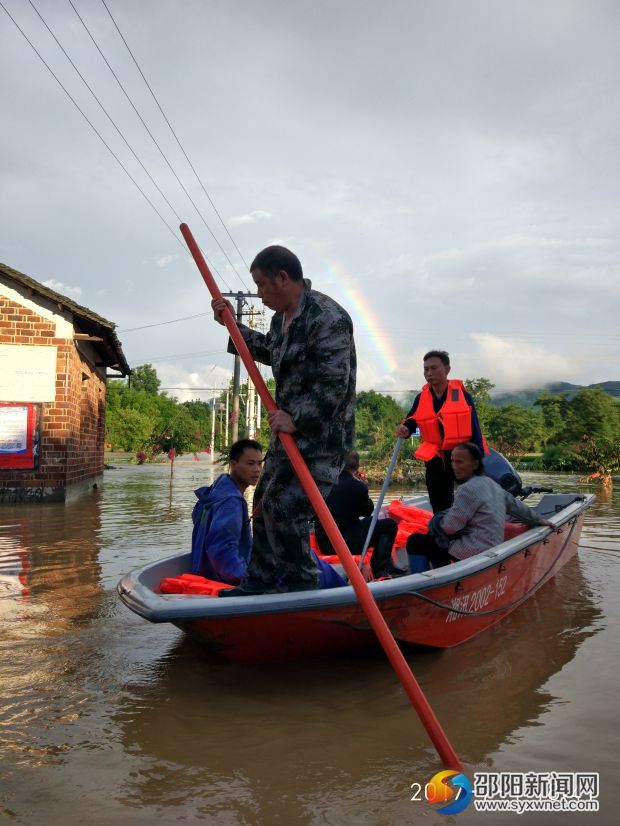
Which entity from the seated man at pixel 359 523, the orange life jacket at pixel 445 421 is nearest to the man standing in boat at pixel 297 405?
the seated man at pixel 359 523

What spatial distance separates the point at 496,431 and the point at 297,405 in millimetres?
54538

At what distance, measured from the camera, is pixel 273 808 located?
88.9 inches

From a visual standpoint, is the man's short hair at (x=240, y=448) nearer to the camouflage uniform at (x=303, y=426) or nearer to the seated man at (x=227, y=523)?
the seated man at (x=227, y=523)

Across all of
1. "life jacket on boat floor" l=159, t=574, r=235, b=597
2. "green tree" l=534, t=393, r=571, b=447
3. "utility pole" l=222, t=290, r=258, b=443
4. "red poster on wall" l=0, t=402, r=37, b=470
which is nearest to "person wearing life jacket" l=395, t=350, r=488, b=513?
"life jacket on boat floor" l=159, t=574, r=235, b=597

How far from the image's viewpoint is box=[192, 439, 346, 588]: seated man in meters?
4.10

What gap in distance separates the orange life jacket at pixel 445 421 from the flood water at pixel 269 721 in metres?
1.39

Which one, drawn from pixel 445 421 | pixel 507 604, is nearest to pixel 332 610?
pixel 507 604

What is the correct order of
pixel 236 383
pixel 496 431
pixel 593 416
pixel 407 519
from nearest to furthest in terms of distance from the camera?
1. pixel 407 519
2. pixel 236 383
3. pixel 593 416
4. pixel 496 431

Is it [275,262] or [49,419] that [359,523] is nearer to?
[275,262]

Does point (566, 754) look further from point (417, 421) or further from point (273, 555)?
point (417, 421)

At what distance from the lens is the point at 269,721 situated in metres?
2.97

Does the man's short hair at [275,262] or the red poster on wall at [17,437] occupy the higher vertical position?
the man's short hair at [275,262]

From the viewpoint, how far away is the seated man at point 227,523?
4098mm

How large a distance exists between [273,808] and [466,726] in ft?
3.43
